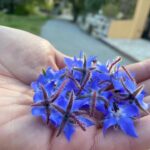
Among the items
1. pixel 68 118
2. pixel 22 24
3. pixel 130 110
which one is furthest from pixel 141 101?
pixel 22 24

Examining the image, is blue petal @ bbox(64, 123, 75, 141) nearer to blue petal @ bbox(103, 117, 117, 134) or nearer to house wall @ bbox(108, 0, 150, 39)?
blue petal @ bbox(103, 117, 117, 134)

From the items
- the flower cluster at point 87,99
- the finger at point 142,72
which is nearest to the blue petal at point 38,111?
the flower cluster at point 87,99

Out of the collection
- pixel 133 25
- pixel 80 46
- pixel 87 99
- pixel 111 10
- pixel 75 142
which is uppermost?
pixel 87 99

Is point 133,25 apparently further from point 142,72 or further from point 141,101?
point 141,101

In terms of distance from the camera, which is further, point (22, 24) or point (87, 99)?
point (22, 24)

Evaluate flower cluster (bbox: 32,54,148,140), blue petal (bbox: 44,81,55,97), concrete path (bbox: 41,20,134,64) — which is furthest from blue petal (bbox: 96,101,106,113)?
concrete path (bbox: 41,20,134,64)

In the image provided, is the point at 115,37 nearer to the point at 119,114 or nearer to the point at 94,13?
the point at 94,13

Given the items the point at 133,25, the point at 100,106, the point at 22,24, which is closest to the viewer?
the point at 100,106
